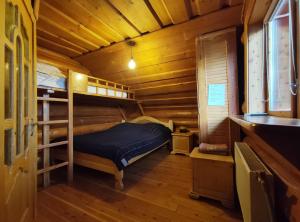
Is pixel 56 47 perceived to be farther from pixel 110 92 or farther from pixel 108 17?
pixel 108 17

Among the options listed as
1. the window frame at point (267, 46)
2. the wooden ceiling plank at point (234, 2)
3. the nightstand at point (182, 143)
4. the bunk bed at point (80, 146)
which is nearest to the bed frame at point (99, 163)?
the bunk bed at point (80, 146)

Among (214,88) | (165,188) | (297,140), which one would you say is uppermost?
(214,88)

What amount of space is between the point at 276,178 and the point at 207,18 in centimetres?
209

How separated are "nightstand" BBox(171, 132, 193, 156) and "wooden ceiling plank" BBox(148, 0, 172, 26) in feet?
8.26

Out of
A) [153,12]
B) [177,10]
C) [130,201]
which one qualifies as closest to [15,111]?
[130,201]

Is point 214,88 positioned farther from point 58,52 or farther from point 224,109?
point 58,52

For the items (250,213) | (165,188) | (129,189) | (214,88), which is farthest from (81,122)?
(250,213)

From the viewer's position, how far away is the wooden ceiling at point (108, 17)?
6.10ft

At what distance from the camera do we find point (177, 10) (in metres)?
1.97

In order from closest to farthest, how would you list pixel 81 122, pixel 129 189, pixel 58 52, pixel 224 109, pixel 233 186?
pixel 233 186 < pixel 224 109 < pixel 129 189 < pixel 58 52 < pixel 81 122

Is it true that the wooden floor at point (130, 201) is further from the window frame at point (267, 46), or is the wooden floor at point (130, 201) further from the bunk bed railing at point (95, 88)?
the bunk bed railing at point (95, 88)

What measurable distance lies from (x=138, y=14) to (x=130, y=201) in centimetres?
249

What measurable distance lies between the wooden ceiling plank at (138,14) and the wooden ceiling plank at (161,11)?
0.32 feet

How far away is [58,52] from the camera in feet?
10.4
